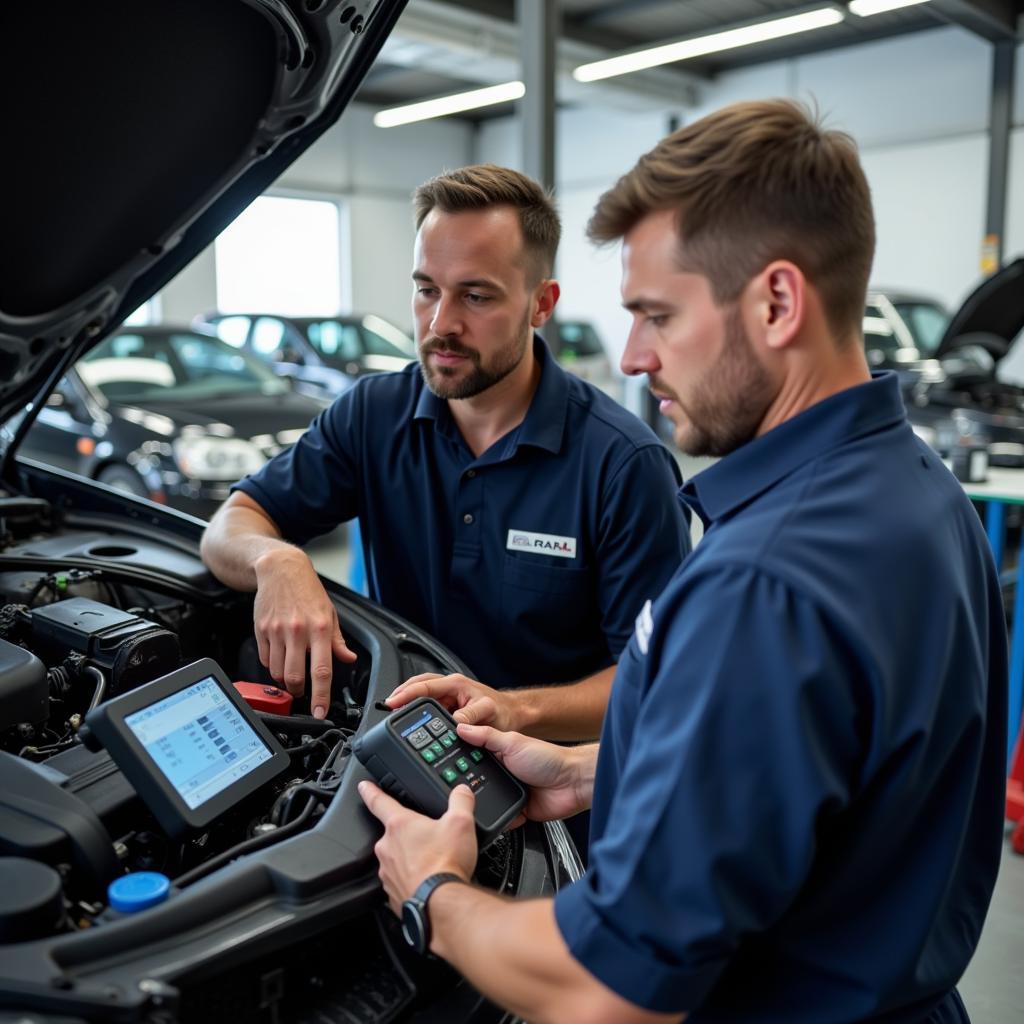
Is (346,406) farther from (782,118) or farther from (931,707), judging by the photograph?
(931,707)

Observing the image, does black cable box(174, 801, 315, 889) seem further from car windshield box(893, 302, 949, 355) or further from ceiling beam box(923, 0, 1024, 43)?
ceiling beam box(923, 0, 1024, 43)

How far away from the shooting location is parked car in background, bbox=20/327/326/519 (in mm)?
4750

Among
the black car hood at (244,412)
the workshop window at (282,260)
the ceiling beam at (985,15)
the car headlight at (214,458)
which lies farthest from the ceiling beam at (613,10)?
the car headlight at (214,458)

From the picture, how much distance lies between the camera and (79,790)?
116 centimetres

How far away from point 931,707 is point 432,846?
0.51m

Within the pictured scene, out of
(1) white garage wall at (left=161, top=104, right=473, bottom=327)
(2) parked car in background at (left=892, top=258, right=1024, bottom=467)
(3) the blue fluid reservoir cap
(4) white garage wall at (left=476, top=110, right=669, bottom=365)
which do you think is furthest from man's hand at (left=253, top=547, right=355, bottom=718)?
(1) white garage wall at (left=161, top=104, right=473, bottom=327)

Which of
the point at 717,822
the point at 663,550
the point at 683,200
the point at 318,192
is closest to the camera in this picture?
the point at 717,822

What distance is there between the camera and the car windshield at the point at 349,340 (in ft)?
23.9

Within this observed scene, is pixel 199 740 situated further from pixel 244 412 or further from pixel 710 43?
pixel 710 43

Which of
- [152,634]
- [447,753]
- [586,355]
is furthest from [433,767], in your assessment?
[586,355]

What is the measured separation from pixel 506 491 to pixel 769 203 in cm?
100

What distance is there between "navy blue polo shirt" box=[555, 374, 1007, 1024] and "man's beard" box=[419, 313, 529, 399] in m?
0.87

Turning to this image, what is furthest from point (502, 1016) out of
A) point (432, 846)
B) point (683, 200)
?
point (683, 200)

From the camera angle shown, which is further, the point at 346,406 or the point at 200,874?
the point at 346,406
